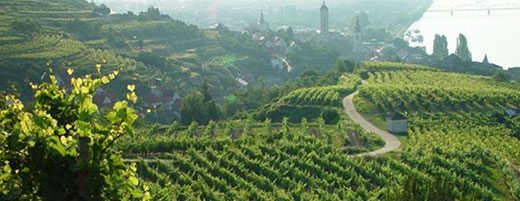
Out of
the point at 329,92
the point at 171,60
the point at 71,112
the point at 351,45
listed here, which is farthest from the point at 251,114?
the point at 351,45

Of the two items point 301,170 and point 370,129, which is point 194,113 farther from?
point 301,170

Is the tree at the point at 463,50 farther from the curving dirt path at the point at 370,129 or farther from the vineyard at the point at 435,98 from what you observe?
the curving dirt path at the point at 370,129

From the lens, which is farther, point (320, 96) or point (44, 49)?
point (44, 49)

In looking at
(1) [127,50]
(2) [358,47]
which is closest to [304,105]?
(1) [127,50]

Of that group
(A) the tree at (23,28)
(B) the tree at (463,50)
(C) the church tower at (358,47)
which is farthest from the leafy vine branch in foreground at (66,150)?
(C) the church tower at (358,47)

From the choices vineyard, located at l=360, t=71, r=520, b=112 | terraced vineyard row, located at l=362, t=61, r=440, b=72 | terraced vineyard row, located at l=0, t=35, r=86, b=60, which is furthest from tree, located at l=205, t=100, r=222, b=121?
terraced vineyard row, located at l=362, t=61, r=440, b=72

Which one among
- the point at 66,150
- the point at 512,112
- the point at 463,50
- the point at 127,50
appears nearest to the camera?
the point at 66,150
